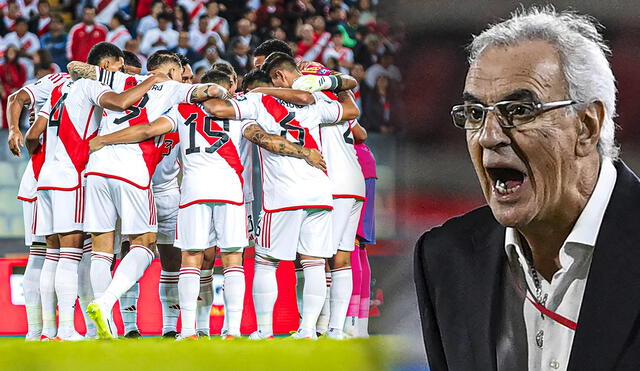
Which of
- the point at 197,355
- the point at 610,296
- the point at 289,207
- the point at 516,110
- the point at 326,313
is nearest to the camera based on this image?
the point at 610,296

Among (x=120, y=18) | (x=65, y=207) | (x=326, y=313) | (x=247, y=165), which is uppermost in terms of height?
(x=120, y=18)

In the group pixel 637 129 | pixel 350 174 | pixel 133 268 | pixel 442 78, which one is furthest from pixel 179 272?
pixel 637 129

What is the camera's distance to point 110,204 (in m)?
4.92

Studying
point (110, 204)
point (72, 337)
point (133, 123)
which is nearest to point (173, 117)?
point (133, 123)

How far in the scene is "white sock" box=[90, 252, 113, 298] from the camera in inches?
193

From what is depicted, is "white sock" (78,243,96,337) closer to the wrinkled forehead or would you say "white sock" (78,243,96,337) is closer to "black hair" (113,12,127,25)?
"black hair" (113,12,127,25)

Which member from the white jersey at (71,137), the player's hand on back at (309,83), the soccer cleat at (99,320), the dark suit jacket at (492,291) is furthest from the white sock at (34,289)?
the dark suit jacket at (492,291)

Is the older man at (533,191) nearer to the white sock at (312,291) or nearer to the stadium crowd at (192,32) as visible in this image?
the white sock at (312,291)

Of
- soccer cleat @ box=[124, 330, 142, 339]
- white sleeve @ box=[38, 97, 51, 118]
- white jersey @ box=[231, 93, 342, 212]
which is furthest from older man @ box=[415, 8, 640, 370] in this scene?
white sleeve @ box=[38, 97, 51, 118]

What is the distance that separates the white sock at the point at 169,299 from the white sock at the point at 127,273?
207mm

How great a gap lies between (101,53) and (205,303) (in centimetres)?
137

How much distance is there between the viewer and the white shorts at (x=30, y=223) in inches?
201

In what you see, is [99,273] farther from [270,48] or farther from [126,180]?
[270,48]

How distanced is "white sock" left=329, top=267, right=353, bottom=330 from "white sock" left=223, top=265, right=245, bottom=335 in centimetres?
48
